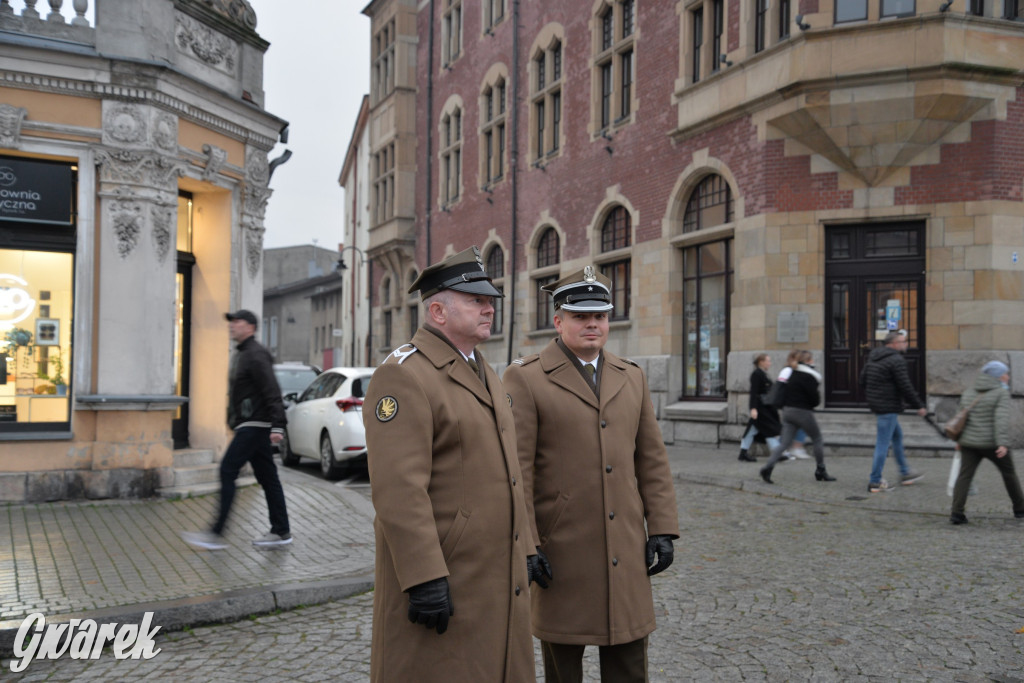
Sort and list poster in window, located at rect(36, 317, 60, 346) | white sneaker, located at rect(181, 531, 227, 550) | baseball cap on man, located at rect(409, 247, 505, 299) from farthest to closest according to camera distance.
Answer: poster in window, located at rect(36, 317, 60, 346) → white sneaker, located at rect(181, 531, 227, 550) → baseball cap on man, located at rect(409, 247, 505, 299)

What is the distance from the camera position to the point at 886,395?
35.0ft

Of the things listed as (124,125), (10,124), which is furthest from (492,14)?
(10,124)

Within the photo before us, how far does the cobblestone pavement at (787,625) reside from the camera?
469 centimetres

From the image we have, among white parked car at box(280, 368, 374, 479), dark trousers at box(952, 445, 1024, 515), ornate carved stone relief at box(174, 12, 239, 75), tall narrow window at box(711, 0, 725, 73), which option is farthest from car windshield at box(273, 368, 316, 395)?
dark trousers at box(952, 445, 1024, 515)

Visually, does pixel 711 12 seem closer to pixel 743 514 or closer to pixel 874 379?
pixel 874 379

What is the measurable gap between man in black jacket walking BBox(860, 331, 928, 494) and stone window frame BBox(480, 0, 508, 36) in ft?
61.0

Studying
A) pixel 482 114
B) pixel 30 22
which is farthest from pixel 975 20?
pixel 482 114

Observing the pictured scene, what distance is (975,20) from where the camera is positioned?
44.9 ft

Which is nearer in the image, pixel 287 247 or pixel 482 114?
pixel 482 114

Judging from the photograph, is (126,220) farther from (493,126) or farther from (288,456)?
(493,126)

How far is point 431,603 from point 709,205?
1526 cm

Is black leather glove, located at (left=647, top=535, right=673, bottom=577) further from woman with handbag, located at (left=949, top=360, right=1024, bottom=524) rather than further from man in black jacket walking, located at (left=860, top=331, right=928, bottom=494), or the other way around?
man in black jacket walking, located at (left=860, top=331, right=928, bottom=494)

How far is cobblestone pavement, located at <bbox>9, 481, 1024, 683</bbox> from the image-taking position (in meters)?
4.69

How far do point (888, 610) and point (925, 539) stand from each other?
99.7 inches
